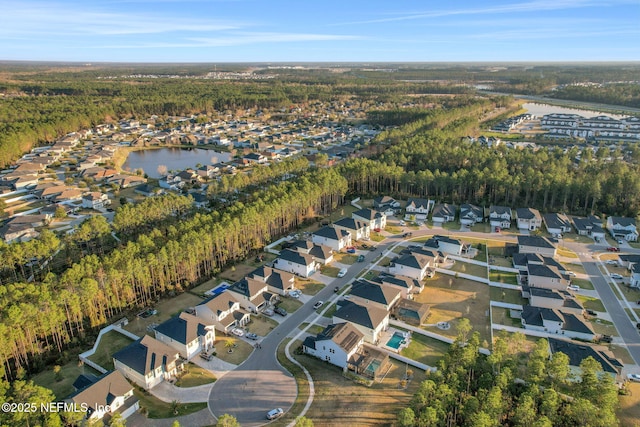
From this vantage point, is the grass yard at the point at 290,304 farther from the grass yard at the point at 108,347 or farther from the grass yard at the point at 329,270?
the grass yard at the point at 108,347

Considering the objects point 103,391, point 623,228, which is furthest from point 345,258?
point 623,228

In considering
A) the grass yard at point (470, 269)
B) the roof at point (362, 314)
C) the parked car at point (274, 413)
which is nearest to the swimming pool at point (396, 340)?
the roof at point (362, 314)

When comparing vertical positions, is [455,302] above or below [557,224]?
below

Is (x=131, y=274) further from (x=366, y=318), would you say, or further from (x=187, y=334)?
(x=366, y=318)

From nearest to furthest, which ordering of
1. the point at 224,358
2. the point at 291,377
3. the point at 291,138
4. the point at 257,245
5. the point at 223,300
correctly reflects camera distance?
the point at 291,377 < the point at 224,358 < the point at 223,300 < the point at 257,245 < the point at 291,138

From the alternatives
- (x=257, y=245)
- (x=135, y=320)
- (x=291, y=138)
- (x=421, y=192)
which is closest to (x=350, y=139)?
(x=291, y=138)

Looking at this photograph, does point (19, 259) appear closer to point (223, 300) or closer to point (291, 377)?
point (223, 300)
